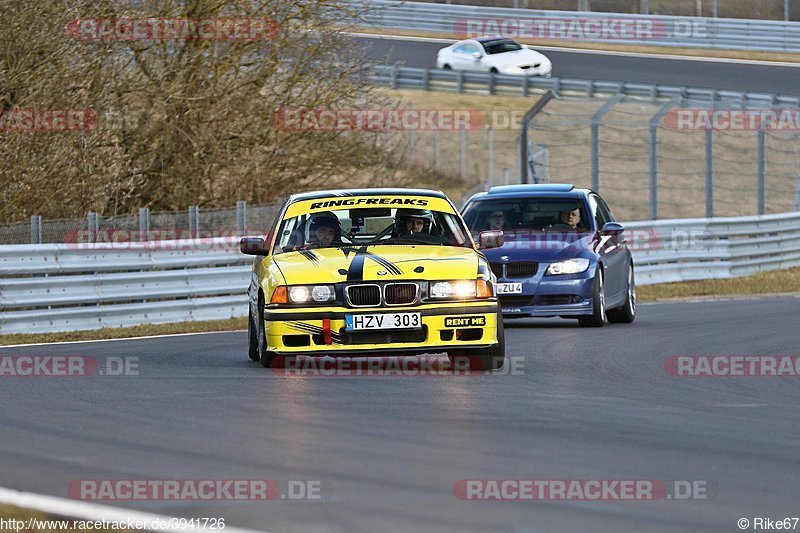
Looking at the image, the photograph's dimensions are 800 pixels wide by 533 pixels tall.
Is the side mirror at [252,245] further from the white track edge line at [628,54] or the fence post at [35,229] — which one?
the white track edge line at [628,54]

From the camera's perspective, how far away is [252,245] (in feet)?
43.4

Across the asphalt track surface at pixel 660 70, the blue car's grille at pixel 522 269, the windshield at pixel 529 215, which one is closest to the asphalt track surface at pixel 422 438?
the blue car's grille at pixel 522 269

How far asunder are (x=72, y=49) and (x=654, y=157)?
30.8 ft

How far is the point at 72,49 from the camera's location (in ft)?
78.5

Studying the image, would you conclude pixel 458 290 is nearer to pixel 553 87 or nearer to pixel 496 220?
pixel 496 220

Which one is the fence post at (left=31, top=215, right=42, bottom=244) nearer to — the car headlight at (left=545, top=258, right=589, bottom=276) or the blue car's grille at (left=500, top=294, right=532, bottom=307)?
the blue car's grille at (left=500, top=294, right=532, bottom=307)

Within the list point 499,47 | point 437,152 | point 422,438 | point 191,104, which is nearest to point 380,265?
point 422,438

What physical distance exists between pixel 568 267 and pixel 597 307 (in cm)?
52

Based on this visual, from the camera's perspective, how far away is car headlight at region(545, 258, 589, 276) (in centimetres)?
1691

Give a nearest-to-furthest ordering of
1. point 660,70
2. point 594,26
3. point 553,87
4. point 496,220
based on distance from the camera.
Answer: point 496,220, point 553,87, point 660,70, point 594,26

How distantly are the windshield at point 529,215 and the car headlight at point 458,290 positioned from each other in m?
5.78

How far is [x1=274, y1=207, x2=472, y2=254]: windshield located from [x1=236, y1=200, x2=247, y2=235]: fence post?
8.25 meters

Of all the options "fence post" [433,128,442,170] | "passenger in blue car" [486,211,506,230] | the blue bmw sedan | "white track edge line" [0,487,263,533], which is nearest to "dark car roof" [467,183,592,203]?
the blue bmw sedan

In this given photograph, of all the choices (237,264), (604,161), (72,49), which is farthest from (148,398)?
(604,161)
